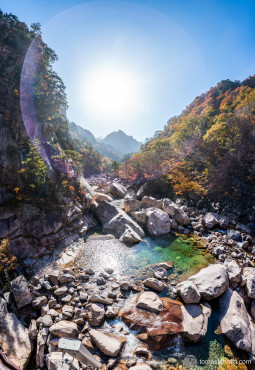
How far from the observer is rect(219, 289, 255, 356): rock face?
179 inches

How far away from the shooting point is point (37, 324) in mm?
4961

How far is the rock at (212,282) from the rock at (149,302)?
74.8 inches

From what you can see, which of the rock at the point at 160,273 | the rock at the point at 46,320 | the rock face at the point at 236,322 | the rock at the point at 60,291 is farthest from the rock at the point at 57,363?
the rock face at the point at 236,322

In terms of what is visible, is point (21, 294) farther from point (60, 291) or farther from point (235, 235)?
point (235, 235)

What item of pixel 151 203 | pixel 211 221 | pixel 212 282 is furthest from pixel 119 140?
pixel 212 282

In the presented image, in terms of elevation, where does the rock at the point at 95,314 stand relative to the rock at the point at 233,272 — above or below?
below

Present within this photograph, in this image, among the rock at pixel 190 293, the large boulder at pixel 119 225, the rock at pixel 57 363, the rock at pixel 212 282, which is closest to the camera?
the rock at pixel 57 363

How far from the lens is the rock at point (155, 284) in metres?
6.57

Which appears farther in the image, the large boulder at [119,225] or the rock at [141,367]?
the large boulder at [119,225]

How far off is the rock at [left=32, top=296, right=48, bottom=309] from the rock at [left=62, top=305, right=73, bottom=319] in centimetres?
A: 92

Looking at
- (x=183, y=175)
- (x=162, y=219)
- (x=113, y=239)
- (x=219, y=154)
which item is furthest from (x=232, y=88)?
(x=113, y=239)

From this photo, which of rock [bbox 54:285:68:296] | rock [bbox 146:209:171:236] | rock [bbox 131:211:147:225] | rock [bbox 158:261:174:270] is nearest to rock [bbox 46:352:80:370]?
rock [bbox 54:285:68:296]

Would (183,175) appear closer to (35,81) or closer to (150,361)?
(150,361)

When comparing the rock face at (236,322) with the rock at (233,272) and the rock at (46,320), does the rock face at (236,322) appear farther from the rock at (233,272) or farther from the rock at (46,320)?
the rock at (46,320)
